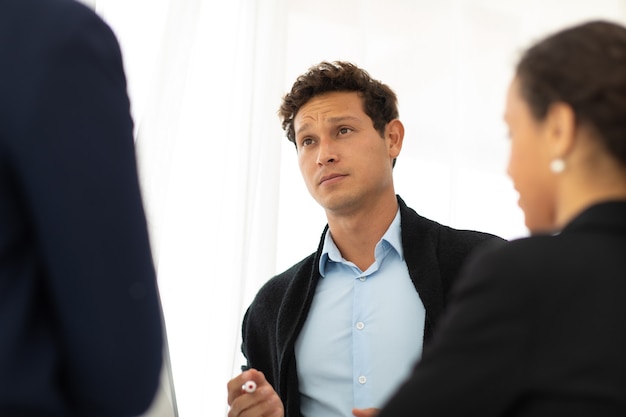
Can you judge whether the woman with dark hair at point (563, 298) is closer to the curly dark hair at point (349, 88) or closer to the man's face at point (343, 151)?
the man's face at point (343, 151)

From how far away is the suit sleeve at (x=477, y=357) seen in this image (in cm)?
62

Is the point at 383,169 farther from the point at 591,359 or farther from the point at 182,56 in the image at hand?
the point at 591,359

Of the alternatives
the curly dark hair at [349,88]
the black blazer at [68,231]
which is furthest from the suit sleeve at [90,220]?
the curly dark hair at [349,88]

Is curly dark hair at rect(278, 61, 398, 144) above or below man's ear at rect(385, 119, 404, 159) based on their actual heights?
above

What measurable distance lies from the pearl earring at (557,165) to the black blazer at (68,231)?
16.3 inches

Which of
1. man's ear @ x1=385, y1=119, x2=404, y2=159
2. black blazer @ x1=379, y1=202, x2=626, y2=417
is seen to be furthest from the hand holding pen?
black blazer @ x1=379, y1=202, x2=626, y2=417

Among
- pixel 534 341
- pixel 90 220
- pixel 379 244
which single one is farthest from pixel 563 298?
pixel 379 244

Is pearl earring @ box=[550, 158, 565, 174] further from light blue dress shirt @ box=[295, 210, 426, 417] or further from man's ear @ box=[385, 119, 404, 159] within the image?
man's ear @ box=[385, 119, 404, 159]

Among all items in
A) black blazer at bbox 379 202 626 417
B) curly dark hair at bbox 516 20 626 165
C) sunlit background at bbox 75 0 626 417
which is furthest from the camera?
sunlit background at bbox 75 0 626 417

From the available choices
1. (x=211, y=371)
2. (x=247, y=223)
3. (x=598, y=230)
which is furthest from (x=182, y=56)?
(x=598, y=230)

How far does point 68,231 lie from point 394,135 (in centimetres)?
145

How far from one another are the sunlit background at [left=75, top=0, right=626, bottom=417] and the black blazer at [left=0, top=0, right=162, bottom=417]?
1088 mm

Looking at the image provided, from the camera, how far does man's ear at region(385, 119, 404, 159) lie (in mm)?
1975

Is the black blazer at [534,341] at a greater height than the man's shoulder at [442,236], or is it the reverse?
the black blazer at [534,341]
